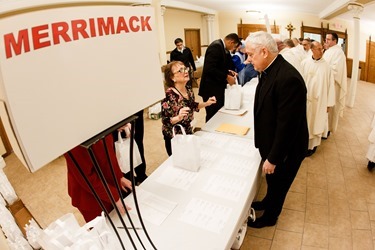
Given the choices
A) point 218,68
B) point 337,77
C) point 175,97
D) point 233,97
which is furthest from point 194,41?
point 175,97

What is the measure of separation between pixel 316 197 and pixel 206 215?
1.83 m

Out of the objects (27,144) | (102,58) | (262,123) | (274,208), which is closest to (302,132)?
(262,123)

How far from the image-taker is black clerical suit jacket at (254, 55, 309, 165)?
1585 mm

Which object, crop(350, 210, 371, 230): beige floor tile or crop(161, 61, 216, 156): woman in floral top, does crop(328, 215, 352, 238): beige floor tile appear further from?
crop(161, 61, 216, 156): woman in floral top

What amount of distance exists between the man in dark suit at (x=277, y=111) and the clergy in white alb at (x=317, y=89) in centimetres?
171

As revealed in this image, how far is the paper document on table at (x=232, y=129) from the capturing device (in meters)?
2.23

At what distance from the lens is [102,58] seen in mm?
613

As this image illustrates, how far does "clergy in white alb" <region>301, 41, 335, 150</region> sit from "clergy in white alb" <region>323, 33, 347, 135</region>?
0.50m

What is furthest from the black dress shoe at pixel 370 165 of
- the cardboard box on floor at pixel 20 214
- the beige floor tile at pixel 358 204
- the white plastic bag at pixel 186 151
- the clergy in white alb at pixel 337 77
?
the cardboard box on floor at pixel 20 214

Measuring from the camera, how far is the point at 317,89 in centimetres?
325

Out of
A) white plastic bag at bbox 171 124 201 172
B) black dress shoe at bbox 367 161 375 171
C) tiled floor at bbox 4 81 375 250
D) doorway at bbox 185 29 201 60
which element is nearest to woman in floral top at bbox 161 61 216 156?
white plastic bag at bbox 171 124 201 172

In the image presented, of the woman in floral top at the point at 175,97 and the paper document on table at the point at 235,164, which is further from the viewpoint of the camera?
the woman in floral top at the point at 175,97

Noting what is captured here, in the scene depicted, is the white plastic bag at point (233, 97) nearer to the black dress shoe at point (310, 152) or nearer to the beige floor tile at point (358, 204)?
the black dress shoe at point (310, 152)

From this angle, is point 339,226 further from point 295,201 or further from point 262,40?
point 262,40
